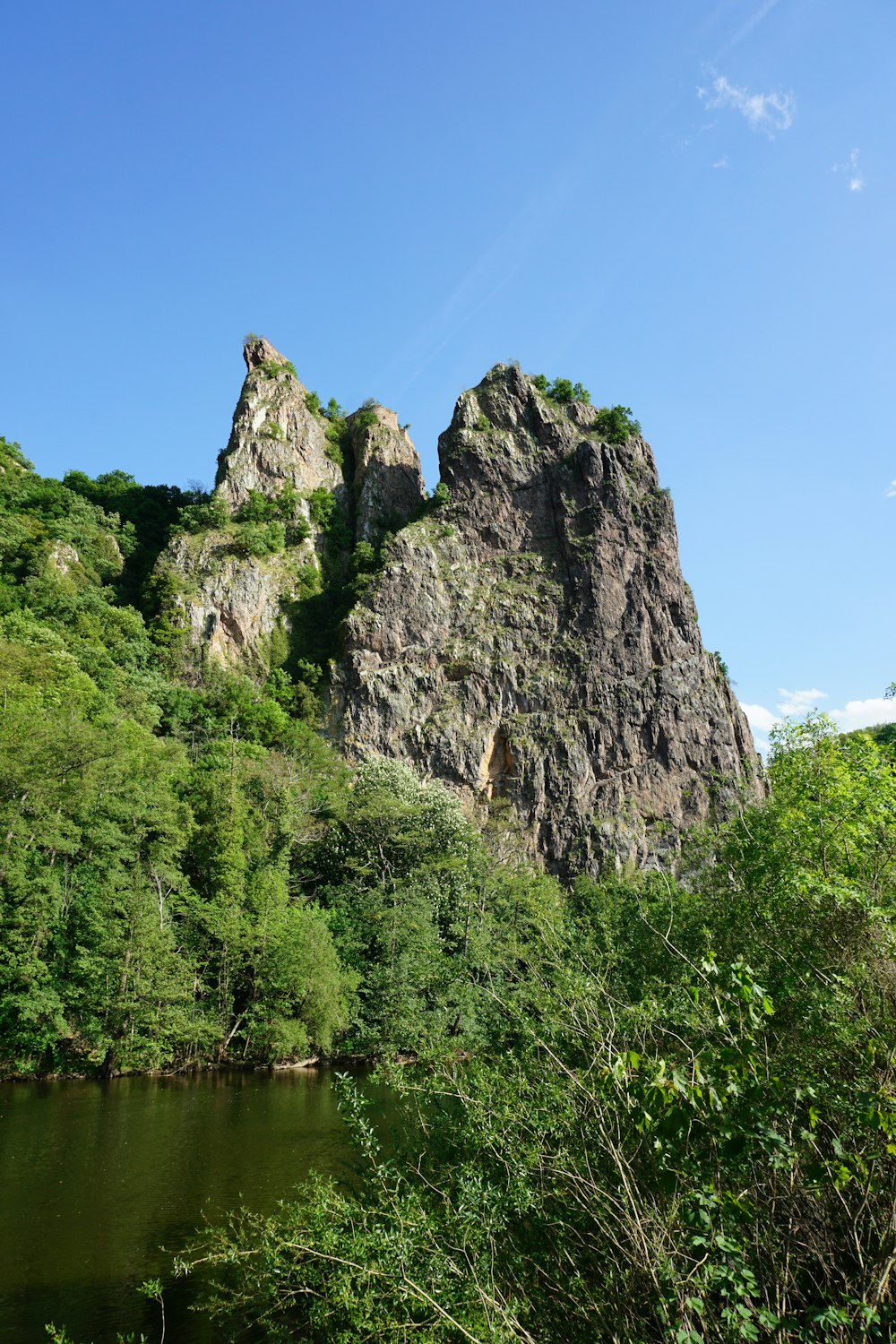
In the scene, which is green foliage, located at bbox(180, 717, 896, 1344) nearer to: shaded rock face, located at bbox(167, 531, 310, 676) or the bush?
shaded rock face, located at bbox(167, 531, 310, 676)

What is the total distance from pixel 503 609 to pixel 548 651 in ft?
18.6

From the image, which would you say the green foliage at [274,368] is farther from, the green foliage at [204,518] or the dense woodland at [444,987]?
the green foliage at [204,518]

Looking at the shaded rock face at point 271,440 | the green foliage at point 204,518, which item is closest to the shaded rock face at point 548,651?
the shaded rock face at point 271,440

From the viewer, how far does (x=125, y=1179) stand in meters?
15.8

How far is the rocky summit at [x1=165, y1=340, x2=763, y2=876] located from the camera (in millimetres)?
63188

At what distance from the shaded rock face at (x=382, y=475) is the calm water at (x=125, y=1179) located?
59568 millimetres

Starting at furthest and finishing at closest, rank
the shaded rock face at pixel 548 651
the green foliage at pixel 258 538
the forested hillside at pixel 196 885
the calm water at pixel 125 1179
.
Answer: the green foliage at pixel 258 538, the shaded rock face at pixel 548 651, the forested hillside at pixel 196 885, the calm water at pixel 125 1179

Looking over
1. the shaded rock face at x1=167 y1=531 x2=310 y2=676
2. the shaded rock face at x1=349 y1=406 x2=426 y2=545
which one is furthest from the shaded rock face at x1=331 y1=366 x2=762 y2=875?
the shaded rock face at x1=167 y1=531 x2=310 y2=676

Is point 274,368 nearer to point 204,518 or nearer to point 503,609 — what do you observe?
point 204,518

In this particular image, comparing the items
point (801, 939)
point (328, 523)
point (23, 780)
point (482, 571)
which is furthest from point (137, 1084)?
point (328, 523)

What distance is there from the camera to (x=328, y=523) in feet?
255

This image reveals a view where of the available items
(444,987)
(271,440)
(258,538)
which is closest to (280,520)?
(258,538)

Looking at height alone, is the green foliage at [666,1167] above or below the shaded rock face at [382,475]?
below

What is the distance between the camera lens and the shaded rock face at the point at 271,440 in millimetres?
75062
